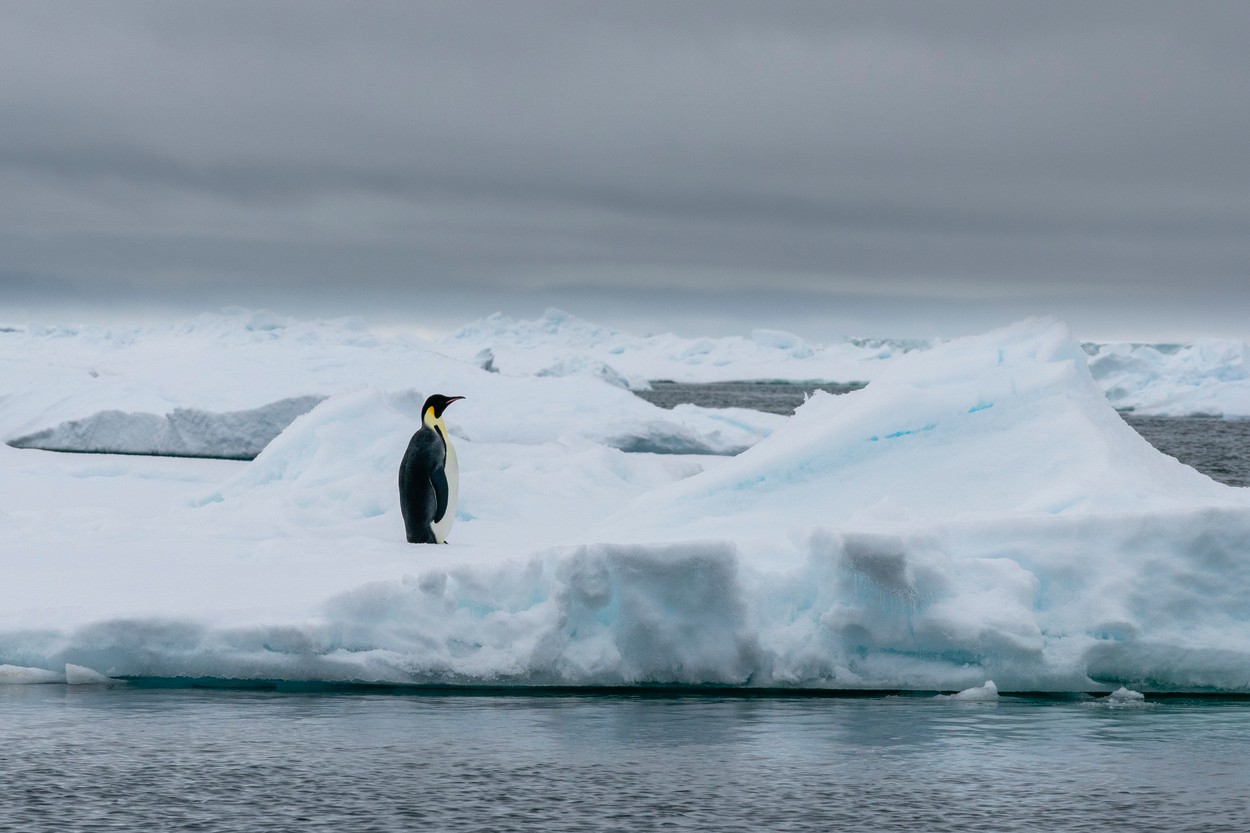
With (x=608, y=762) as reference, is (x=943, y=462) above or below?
above

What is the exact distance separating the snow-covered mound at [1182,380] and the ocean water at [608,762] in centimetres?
5594

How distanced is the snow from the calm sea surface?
29cm

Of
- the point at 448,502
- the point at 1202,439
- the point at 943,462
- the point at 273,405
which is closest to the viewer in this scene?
the point at 943,462

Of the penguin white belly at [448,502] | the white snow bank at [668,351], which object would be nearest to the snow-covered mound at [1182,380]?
the white snow bank at [668,351]

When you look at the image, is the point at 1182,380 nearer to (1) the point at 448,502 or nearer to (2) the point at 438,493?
(1) the point at 448,502

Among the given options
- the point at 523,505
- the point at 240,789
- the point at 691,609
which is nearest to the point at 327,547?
the point at 523,505

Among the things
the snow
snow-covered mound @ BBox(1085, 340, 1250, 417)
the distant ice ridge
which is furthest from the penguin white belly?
snow-covered mound @ BBox(1085, 340, 1250, 417)

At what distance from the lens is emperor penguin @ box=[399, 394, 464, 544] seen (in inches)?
504

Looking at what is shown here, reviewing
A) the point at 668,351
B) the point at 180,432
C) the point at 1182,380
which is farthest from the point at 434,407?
the point at 668,351

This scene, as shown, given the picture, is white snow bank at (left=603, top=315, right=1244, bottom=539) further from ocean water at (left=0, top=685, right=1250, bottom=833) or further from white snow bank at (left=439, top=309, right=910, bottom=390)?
white snow bank at (left=439, top=309, right=910, bottom=390)

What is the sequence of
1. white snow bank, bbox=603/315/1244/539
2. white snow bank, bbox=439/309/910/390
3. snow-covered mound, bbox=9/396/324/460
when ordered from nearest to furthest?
white snow bank, bbox=603/315/1244/539, snow-covered mound, bbox=9/396/324/460, white snow bank, bbox=439/309/910/390

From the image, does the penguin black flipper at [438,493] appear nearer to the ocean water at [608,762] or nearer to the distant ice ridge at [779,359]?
the ocean water at [608,762]

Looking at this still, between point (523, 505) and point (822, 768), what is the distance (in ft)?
28.7

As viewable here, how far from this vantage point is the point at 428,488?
12844mm
